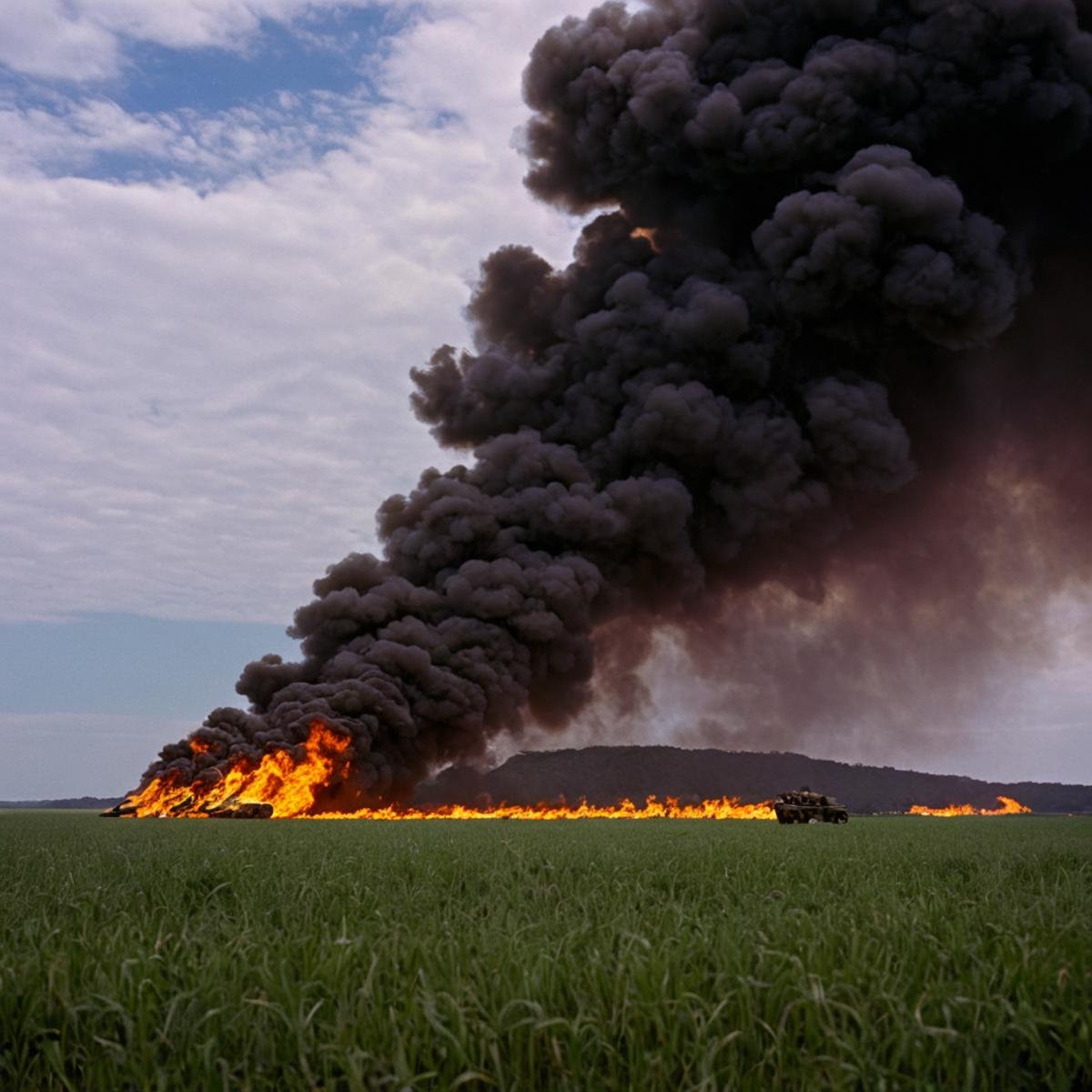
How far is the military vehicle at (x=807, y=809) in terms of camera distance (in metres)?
35.9

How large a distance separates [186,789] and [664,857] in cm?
3685

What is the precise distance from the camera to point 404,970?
4250 mm

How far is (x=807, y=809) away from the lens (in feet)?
121

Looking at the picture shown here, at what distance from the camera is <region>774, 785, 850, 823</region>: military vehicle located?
118 feet

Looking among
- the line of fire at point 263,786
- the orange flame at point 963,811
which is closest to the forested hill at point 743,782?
the orange flame at point 963,811

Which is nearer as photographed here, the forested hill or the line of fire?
the line of fire

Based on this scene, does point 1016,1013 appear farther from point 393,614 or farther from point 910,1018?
point 393,614

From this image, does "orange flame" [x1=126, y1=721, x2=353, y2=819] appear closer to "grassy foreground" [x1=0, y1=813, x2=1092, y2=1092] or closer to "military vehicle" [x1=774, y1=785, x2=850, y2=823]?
"military vehicle" [x1=774, y1=785, x2=850, y2=823]

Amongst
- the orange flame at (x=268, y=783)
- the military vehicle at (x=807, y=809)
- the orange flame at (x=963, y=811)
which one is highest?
the orange flame at (x=268, y=783)

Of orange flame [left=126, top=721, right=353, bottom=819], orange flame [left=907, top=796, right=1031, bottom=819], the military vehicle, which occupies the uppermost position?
orange flame [left=126, top=721, right=353, bottom=819]

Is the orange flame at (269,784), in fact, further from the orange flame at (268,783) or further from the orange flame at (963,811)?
the orange flame at (963,811)

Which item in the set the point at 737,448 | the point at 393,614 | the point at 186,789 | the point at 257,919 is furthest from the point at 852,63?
the point at 257,919

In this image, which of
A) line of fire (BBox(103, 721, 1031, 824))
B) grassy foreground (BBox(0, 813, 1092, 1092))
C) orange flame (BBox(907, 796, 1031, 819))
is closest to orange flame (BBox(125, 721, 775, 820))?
line of fire (BBox(103, 721, 1031, 824))

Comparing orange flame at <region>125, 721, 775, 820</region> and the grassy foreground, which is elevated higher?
orange flame at <region>125, 721, 775, 820</region>
